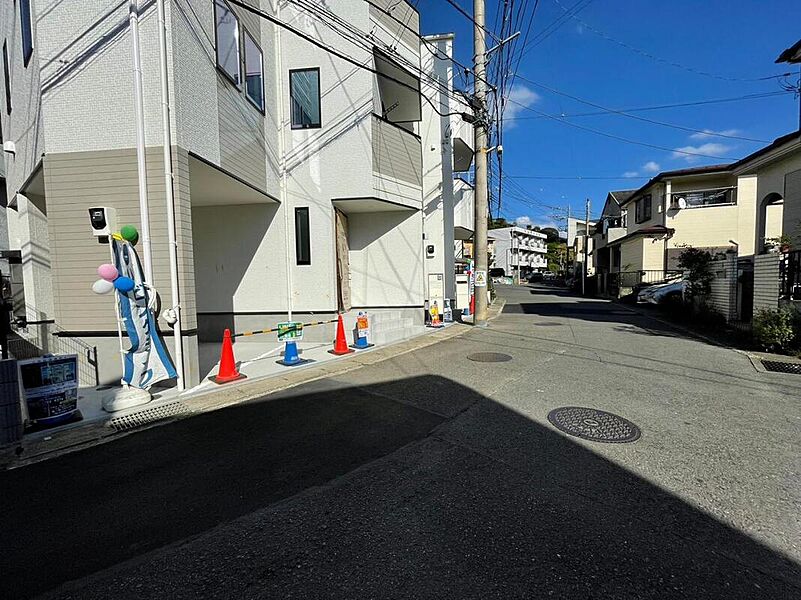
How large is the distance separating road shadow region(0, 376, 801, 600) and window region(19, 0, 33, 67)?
21.6 ft

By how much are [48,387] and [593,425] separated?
5.95 m

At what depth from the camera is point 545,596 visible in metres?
2.05

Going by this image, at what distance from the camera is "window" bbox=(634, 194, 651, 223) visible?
25547 millimetres

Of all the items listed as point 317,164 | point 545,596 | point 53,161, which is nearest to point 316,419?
point 545,596

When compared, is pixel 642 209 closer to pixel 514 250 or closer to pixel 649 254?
pixel 649 254

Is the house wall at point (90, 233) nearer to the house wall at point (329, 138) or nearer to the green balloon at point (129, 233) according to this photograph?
the green balloon at point (129, 233)

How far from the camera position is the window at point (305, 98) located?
9672 mm

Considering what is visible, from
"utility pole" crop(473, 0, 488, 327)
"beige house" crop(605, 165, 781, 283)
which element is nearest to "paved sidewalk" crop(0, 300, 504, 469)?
"utility pole" crop(473, 0, 488, 327)

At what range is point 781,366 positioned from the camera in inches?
263

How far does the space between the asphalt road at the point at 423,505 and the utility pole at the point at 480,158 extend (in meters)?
6.87

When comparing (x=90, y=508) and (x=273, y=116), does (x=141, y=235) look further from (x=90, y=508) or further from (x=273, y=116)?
(x=273, y=116)

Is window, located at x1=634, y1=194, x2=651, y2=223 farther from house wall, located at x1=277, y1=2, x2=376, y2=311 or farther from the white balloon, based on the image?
the white balloon

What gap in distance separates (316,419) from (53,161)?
5317 mm

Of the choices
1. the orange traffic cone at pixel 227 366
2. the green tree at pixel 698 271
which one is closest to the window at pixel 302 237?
→ the orange traffic cone at pixel 227 366
